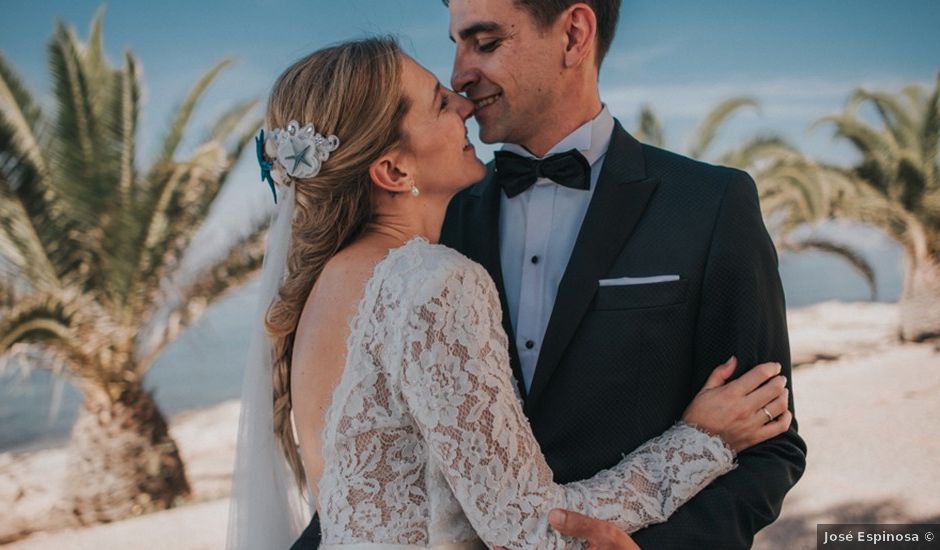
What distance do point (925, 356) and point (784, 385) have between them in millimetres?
13781

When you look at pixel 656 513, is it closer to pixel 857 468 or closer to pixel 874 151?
pixel 857 468

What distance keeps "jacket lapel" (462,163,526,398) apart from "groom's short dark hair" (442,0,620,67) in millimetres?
469

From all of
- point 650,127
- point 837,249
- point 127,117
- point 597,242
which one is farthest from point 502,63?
point 837,249

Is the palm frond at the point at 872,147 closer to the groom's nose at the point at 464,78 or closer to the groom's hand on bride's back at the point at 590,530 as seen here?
the groom's nose at the point at 464,78

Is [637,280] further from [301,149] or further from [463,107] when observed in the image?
[301,149]

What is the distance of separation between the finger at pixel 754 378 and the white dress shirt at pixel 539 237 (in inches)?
18.5

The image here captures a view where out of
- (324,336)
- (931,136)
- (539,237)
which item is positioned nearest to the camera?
(324,336)

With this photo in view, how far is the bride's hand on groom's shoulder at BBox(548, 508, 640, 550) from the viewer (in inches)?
73.3

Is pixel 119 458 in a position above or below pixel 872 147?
below

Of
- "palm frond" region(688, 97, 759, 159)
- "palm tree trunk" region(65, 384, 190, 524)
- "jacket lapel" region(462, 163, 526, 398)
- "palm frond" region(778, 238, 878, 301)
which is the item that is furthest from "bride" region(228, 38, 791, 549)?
"palm frond" region(778, 238, 878, 301)

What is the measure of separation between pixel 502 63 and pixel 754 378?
107 cm

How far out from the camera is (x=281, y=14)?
64.2 ft

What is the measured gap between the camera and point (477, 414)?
5.92ft

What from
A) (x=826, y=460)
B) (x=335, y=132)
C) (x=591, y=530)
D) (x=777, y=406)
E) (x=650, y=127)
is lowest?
(x=826, y=460)
